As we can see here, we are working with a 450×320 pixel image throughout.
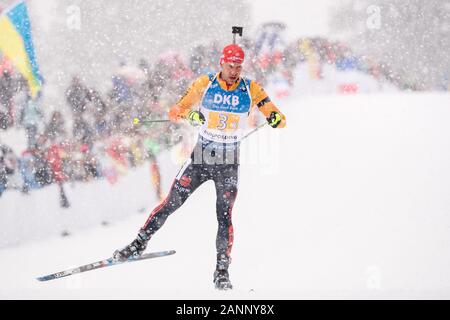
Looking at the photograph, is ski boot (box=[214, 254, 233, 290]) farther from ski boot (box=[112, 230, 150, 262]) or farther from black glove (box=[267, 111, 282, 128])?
black glove (box=[267, 111, 282, 128])

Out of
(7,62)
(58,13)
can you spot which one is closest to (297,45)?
(58,13)

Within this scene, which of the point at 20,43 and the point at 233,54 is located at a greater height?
the point at 20,43

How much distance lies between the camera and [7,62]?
8922mm

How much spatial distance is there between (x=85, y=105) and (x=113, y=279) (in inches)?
141

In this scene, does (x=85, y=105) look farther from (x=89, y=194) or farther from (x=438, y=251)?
(x=438, y=251)

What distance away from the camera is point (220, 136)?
438cm

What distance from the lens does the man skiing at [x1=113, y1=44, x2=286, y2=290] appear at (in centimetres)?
430

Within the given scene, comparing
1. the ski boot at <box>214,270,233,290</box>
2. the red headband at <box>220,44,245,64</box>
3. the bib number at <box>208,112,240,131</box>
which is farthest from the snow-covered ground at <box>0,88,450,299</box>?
the red headband at <box>220,44,245,64</box>

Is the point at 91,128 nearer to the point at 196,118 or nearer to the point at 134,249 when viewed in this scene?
the point at 134,249

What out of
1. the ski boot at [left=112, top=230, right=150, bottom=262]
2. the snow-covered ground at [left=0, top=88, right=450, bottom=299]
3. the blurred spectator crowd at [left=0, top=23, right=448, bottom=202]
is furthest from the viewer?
the blurred spectator crowd at [left=0, top=23, right=448, bottom=202]

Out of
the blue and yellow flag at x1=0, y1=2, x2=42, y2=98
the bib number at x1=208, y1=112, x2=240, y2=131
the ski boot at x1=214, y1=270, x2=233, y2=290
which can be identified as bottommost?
the ski boot at x1=214, y1=270, x2=233, y2=290

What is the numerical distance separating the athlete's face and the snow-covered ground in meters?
1.76

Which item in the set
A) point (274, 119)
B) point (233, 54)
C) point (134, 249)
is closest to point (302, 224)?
point (274, 119)

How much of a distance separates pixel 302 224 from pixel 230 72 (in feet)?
8.89
